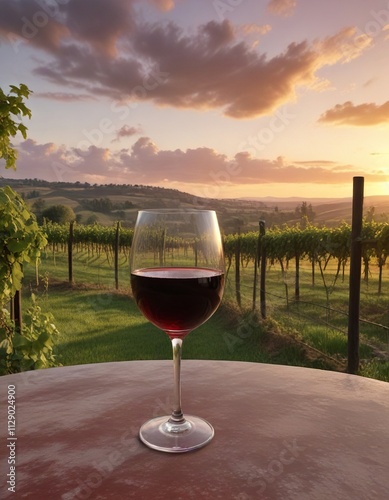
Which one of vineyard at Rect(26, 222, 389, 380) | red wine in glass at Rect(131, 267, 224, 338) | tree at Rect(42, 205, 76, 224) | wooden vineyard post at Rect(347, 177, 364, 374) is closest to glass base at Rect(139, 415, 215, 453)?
red wine in glass at Rect(131, 267, 224, 338)

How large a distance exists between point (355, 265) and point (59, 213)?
46.0 m

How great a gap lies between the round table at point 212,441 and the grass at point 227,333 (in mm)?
5452

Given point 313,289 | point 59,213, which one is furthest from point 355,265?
point 59,213

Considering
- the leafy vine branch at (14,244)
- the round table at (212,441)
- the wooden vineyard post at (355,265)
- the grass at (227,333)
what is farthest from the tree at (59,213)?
the round table at (212,441)

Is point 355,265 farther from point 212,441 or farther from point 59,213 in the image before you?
point 59,213

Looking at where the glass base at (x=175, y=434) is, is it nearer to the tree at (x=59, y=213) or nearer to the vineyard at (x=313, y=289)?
the vineyard at (x=313, y=289)

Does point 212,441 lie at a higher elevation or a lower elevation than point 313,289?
higher

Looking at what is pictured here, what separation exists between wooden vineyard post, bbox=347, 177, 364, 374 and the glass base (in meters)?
4.75

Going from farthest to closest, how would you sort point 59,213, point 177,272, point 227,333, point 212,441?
point 59,213 → point 227,333 → point 177,272 → point 212,441

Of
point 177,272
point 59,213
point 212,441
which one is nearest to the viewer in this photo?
point 212,441

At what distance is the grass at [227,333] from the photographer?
8.05 meters

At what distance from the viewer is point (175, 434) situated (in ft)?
3.27

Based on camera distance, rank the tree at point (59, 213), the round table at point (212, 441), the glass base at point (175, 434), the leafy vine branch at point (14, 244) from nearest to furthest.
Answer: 1. the round table at point (212, 441)
2. the glass base at point (175, 434)
3. the leafy vine branch at point (14, 244)
4. the tree at point (59, 213)

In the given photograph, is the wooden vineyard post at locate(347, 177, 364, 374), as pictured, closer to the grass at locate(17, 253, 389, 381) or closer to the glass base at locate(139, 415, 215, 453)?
the grass at locate(17, 253, 389, 381)
